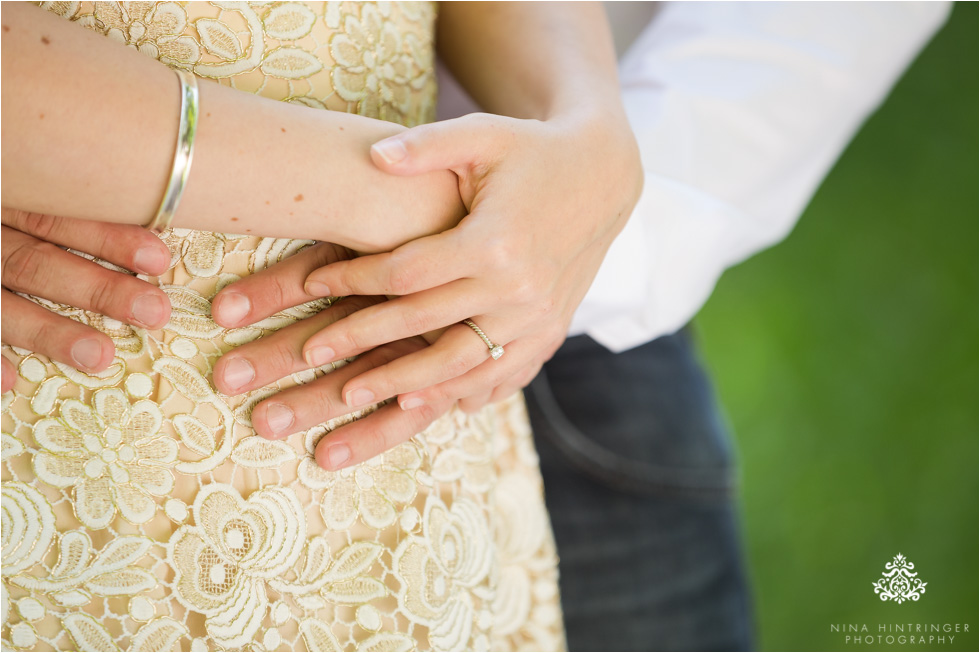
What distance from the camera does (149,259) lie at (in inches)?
24.3

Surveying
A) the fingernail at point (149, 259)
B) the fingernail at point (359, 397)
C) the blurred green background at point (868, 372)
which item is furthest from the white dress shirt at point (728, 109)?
the blurred green background at point (868, 372)

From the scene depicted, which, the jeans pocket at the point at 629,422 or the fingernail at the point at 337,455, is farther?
the jeans pocket at the point at 629,422

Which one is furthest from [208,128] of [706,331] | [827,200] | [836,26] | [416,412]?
[827,200]

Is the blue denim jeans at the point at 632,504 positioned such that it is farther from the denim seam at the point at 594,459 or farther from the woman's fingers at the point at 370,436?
the woman's fingers at the point at 370,436

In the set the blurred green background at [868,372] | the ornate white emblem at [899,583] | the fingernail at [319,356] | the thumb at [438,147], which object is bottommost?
the ornate white emblem at [899,583]

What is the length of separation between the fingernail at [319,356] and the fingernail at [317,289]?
2.0 inches

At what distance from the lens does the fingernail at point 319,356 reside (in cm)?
65

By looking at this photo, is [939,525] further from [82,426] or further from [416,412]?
[82,426]

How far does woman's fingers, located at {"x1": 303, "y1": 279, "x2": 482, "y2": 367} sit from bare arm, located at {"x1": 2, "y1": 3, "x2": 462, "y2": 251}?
58 mm

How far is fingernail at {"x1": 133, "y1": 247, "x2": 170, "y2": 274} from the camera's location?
2.02ft

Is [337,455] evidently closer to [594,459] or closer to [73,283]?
Answer: [73,283]

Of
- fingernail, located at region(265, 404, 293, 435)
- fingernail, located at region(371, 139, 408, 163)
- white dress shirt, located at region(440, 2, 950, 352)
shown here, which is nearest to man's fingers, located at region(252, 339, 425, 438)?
fingernail, located at region(265, 404, 293, 435)

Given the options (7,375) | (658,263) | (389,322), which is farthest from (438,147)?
(658,263)

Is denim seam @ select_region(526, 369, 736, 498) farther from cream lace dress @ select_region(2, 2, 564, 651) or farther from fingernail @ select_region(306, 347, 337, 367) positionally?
fingernail @ select_region(306, 347, 337, 367)
